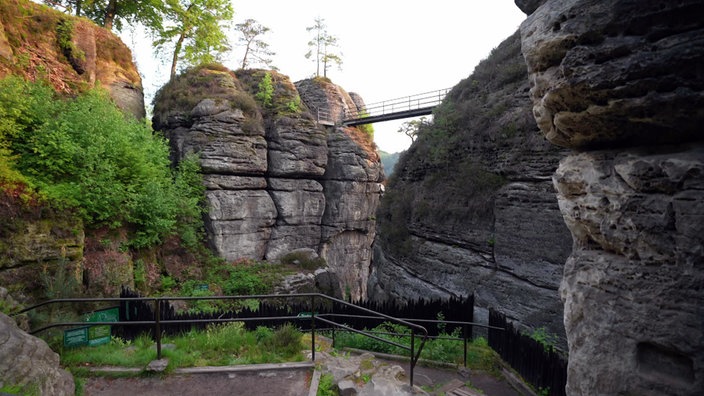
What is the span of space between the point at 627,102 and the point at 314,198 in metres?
20.4

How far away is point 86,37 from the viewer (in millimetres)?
14766

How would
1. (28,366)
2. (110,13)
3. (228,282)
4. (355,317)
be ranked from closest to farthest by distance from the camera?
1. (28,366)
2. (355,317)
3. (228,282)
4. (110,13)

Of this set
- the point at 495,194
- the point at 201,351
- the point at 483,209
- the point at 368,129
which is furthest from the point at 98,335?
the point at 368,129

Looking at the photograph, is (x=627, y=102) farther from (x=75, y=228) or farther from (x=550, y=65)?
(x=75, y=228)

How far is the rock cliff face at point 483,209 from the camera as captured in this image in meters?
8.42

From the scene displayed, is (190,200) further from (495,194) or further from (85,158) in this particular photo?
(495,194)

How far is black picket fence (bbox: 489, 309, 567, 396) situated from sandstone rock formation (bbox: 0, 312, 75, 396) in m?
6.87

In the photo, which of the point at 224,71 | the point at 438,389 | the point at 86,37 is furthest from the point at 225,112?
the point at 438,389

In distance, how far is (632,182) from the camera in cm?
290

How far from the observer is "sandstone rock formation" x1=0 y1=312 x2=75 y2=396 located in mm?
3053

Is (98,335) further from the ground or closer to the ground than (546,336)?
further from the ground

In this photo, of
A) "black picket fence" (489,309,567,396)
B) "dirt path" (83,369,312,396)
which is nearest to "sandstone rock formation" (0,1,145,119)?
"dirt path" (83,369,312,396)

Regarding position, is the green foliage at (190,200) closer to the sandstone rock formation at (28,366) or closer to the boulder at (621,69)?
the sandstone rock formation at (28,366)

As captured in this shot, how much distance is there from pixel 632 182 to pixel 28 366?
5.84 m
